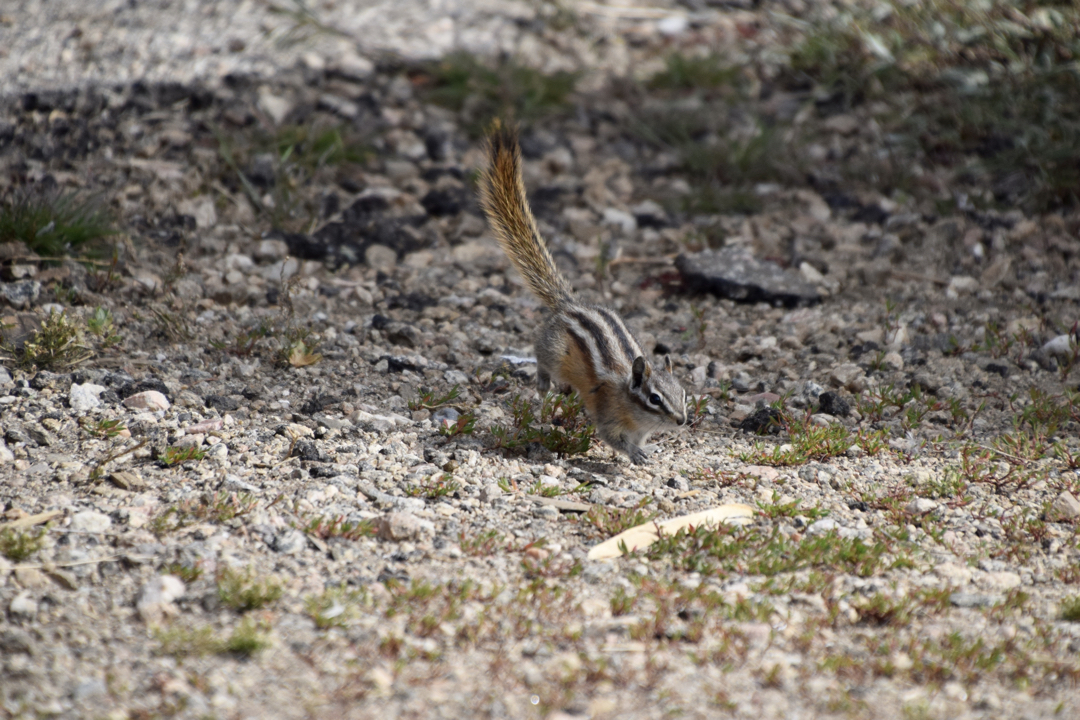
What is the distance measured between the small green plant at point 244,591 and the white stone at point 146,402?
148 centimetres

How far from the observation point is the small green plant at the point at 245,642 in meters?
3.16

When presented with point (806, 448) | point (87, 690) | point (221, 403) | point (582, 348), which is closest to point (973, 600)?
point (806, 448)

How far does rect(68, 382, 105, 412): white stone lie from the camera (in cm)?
459

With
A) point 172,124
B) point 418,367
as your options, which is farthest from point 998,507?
point 172,124

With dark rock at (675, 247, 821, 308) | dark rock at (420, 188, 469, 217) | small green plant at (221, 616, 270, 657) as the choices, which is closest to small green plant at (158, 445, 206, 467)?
small green plant at (221, 616, 270, 657)

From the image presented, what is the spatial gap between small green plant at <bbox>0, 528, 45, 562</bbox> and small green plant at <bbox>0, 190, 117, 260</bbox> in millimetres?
2562

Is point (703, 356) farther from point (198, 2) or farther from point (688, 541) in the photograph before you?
point (198, 2)

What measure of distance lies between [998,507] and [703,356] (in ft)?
6.27

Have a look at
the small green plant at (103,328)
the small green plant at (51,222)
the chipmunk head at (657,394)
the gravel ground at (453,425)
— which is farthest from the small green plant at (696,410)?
the small green plant at (51,222)

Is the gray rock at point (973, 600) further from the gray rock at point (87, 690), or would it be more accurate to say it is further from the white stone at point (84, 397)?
the white stone at point (84, 397)

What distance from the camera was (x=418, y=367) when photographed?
550 cm

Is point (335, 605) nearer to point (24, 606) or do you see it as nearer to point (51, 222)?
point (24, 606)

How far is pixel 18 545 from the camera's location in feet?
11.5

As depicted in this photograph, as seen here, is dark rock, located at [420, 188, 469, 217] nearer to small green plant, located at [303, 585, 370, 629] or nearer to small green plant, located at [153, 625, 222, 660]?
small green plant, located at [303, 585, 370, 629]
